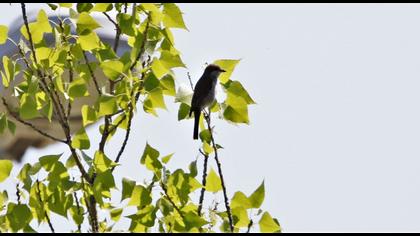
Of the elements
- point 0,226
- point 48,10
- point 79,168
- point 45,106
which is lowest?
point 0,226

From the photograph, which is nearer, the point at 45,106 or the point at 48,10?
the point at 45,106

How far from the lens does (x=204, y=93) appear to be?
12.1 feet

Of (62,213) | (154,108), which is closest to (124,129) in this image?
(154,108)

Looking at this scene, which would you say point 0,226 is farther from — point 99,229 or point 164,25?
point 164,25

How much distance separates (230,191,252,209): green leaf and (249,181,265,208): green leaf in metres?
0.02

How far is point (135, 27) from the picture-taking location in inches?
136

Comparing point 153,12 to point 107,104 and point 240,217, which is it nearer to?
point 107,104

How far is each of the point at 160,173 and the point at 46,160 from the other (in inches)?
20.3

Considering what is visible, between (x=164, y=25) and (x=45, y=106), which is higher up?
(x=164, y=25)

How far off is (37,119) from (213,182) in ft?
4.73

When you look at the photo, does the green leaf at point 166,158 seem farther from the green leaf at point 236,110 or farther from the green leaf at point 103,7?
the green leaf at point 103,7

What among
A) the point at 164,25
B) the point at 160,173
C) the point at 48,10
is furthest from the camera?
the point at 48,10

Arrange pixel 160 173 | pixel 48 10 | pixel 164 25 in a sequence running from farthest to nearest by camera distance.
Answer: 1. pixel 48 10
2. pixel 164 25
3. pixel 160 173

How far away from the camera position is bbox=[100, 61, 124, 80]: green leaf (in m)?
3.21
